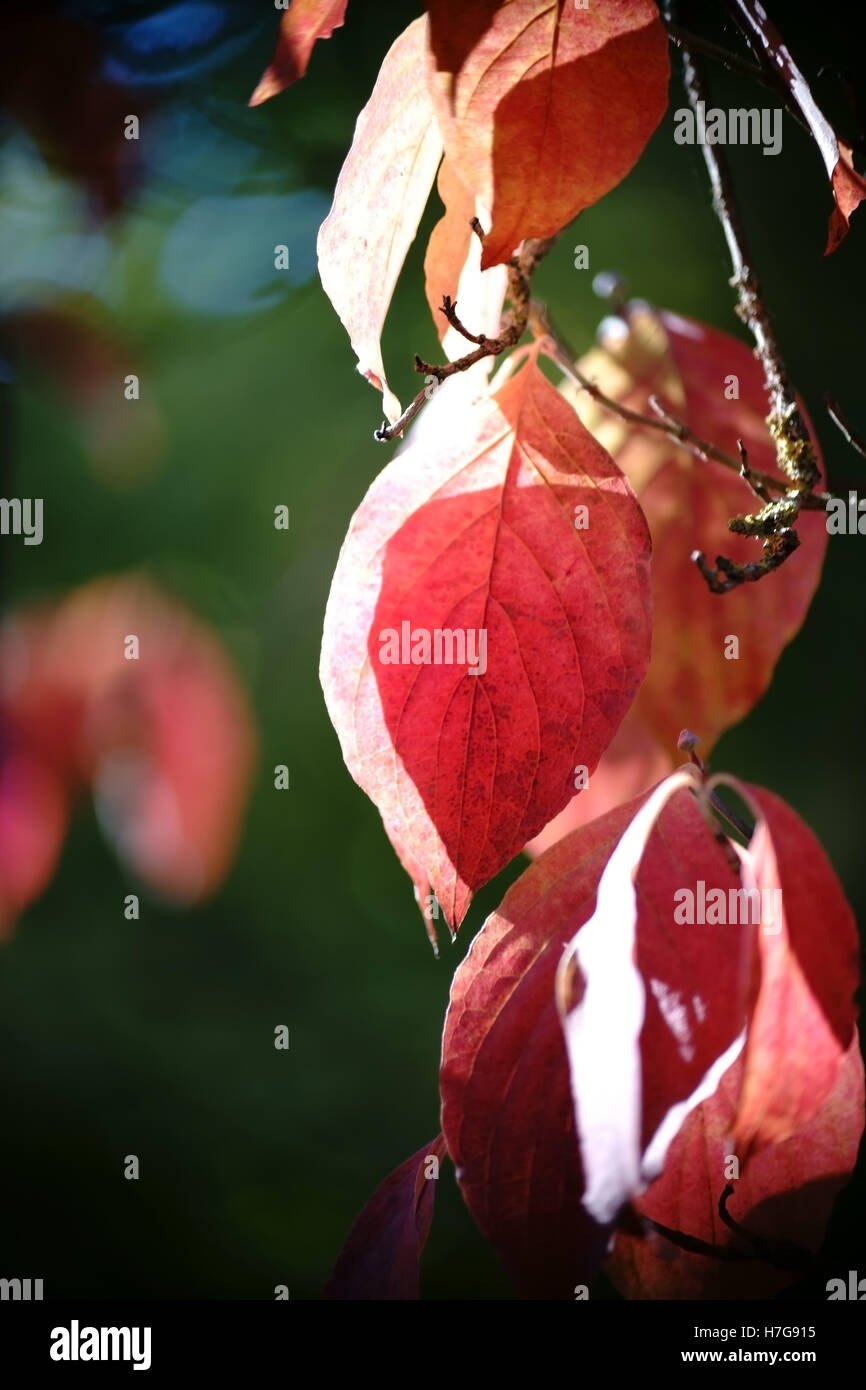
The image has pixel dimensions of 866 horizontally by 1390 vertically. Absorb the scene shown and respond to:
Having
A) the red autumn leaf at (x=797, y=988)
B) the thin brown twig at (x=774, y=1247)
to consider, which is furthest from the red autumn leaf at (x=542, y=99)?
the thin brown twig at (x=774, y=1247)

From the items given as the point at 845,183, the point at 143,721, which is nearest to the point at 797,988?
the point at 845,183

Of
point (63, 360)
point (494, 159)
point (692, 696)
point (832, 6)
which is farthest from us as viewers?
point (63, 360)

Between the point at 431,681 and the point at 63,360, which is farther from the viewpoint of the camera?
the point at 63,360

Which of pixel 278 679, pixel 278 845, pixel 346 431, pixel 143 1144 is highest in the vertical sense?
pixel 346 431

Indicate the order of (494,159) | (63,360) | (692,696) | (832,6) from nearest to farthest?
(494,159)
(692,696)
(832,6)
(63,360)
